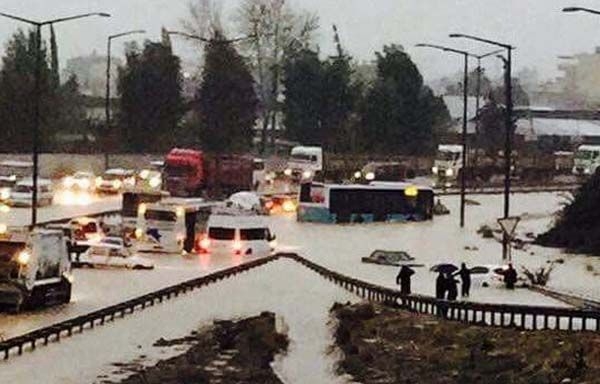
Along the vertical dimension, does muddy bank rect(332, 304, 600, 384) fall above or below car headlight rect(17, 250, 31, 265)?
below

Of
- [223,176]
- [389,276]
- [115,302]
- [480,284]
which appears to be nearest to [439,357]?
[115,302]

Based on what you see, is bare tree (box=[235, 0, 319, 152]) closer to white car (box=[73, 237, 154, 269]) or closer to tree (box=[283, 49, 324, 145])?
tree (box=[283, 49, 324, 145])

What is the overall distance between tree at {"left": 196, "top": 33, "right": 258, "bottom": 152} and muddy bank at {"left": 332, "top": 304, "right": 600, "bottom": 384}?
8011cm

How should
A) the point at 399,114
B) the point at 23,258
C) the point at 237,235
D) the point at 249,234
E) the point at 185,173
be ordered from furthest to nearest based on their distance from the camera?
1. the point at 399,114
2. the point at 185,173
3. the point at 237,235
4. the point at 249,234
5. the point at 23,258

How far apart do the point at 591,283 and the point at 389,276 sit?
19.7ft

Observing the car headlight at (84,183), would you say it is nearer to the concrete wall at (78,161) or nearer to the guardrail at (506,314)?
the concrete wall at (78,161)

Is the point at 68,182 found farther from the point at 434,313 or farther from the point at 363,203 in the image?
the point at 434,313

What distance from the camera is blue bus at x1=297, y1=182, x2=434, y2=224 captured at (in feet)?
252

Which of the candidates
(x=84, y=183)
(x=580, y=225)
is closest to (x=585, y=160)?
(x=84, y=183)

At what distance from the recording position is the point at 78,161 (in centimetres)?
10250

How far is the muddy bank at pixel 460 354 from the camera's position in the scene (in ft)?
86.8

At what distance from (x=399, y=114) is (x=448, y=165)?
15.3m

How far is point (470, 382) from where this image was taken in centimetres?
2666

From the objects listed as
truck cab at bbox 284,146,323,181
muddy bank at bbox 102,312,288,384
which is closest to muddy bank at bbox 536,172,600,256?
truck cab at bbox 284,146,323,181
